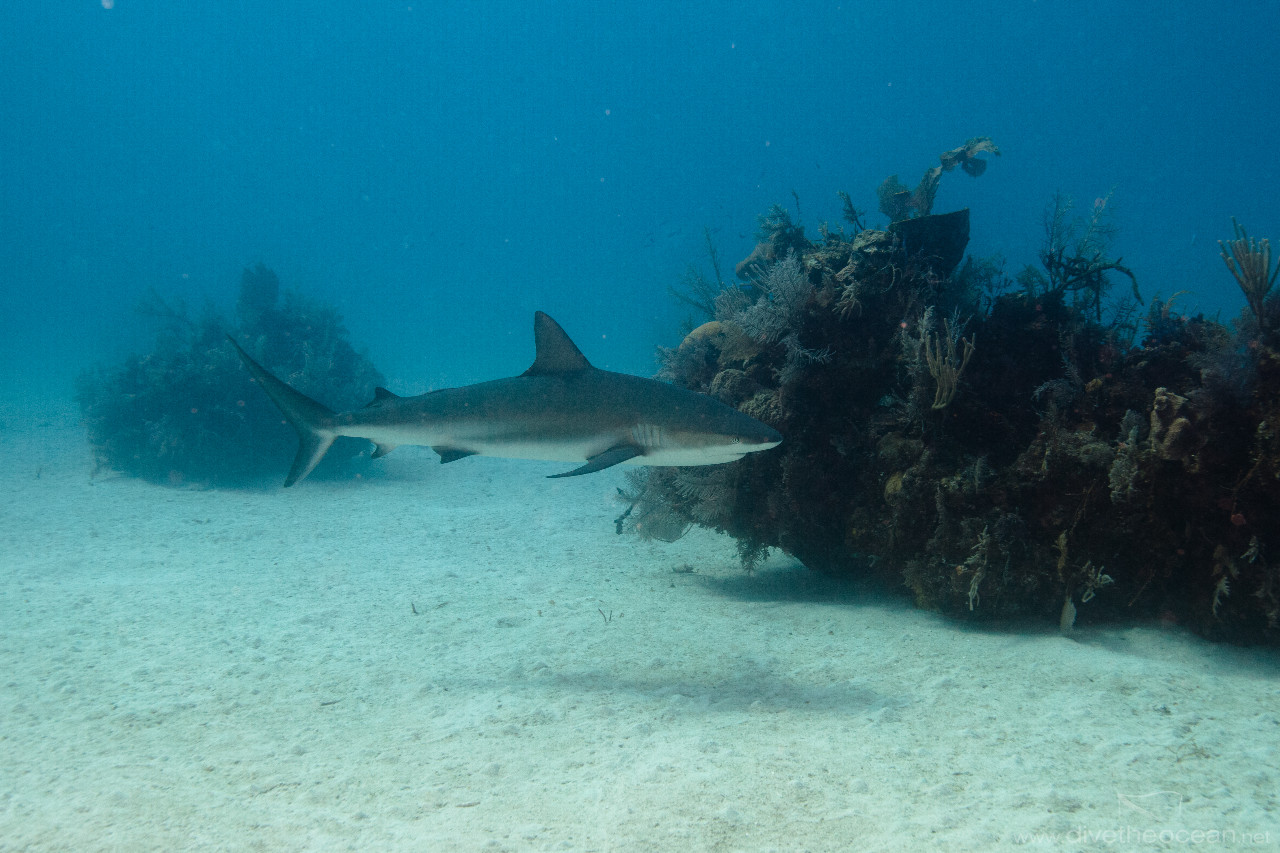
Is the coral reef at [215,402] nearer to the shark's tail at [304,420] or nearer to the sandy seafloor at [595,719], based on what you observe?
the sandy seafloor at [595,719]

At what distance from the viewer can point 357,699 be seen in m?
4.23

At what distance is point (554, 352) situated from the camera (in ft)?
16.2

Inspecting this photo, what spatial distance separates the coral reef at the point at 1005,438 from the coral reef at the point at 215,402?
13688 mm

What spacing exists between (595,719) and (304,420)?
14.2 ft

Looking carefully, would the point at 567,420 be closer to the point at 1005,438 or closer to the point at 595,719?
the point at 595,719

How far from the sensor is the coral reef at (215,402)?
14.9 metres

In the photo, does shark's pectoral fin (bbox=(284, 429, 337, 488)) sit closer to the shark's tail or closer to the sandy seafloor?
the shark's tail

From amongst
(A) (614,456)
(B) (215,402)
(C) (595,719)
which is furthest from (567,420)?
(B) (215,402)

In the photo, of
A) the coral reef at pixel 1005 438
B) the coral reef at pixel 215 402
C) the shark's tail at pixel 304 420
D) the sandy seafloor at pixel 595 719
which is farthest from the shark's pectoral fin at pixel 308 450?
the coral reef at pixel 215 402

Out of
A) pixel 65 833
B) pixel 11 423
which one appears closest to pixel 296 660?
pixel 65 833

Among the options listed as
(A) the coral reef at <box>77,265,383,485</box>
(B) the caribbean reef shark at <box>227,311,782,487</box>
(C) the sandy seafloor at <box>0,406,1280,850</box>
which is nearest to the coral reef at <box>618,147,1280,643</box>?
(C) the sandy seafloor at <box>0,406,1280,850</box>

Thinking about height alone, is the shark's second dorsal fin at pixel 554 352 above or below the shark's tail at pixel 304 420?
above

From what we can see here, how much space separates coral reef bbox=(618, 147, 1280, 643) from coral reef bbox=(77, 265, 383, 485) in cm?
1369

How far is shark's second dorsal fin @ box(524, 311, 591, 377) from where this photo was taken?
4.91 m
